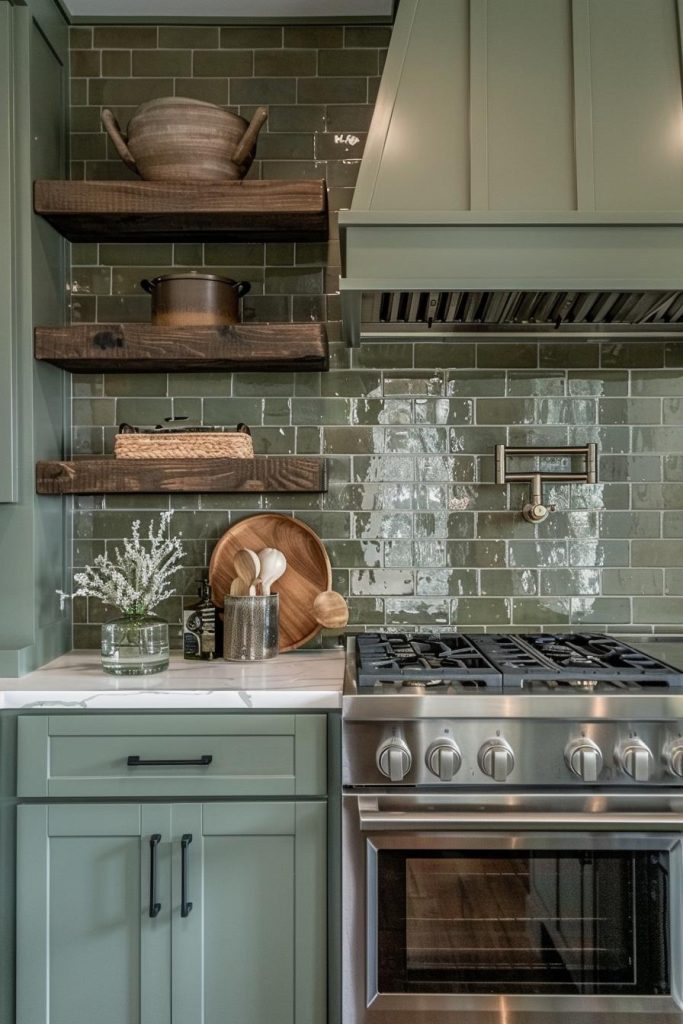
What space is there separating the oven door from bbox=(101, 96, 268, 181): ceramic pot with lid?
166 cm

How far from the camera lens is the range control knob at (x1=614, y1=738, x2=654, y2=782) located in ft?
5.49

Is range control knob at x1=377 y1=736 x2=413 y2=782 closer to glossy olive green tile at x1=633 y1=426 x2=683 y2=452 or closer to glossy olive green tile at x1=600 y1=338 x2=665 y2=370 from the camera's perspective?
glossy olive green tile at x1=633 y1=426 x2=683 y2=452

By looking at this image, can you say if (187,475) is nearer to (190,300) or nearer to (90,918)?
(190,300)

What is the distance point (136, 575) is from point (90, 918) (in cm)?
80

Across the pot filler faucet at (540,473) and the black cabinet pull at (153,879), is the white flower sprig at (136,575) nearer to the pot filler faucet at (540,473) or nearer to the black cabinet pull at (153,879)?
the black cabinet pull at (153,879)

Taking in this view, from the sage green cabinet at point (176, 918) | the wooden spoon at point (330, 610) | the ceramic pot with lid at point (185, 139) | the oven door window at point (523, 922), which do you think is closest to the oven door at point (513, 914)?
the oven door window at point (523, 922)

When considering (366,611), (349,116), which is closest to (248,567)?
(366,611)

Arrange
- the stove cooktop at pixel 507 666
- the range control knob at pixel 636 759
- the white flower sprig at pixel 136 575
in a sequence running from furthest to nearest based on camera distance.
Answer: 1. the white flower sprig at pixel 136 575
2. the stove cooktop at pixel 507 666
3. the range control knob at pixel 636 759

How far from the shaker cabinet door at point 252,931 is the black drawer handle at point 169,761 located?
13 cm

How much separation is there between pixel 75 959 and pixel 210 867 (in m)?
0.36

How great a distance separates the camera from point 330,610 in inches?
85.9

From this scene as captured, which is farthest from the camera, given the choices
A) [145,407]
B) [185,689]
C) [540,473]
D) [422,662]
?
[145,407]

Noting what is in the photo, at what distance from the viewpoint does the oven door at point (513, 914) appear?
1.69m

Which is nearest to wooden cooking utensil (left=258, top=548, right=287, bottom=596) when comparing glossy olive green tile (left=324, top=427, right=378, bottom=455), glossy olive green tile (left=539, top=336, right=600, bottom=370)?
glossy olive green tile (left=324, top=427, right=378, bottom=455)
